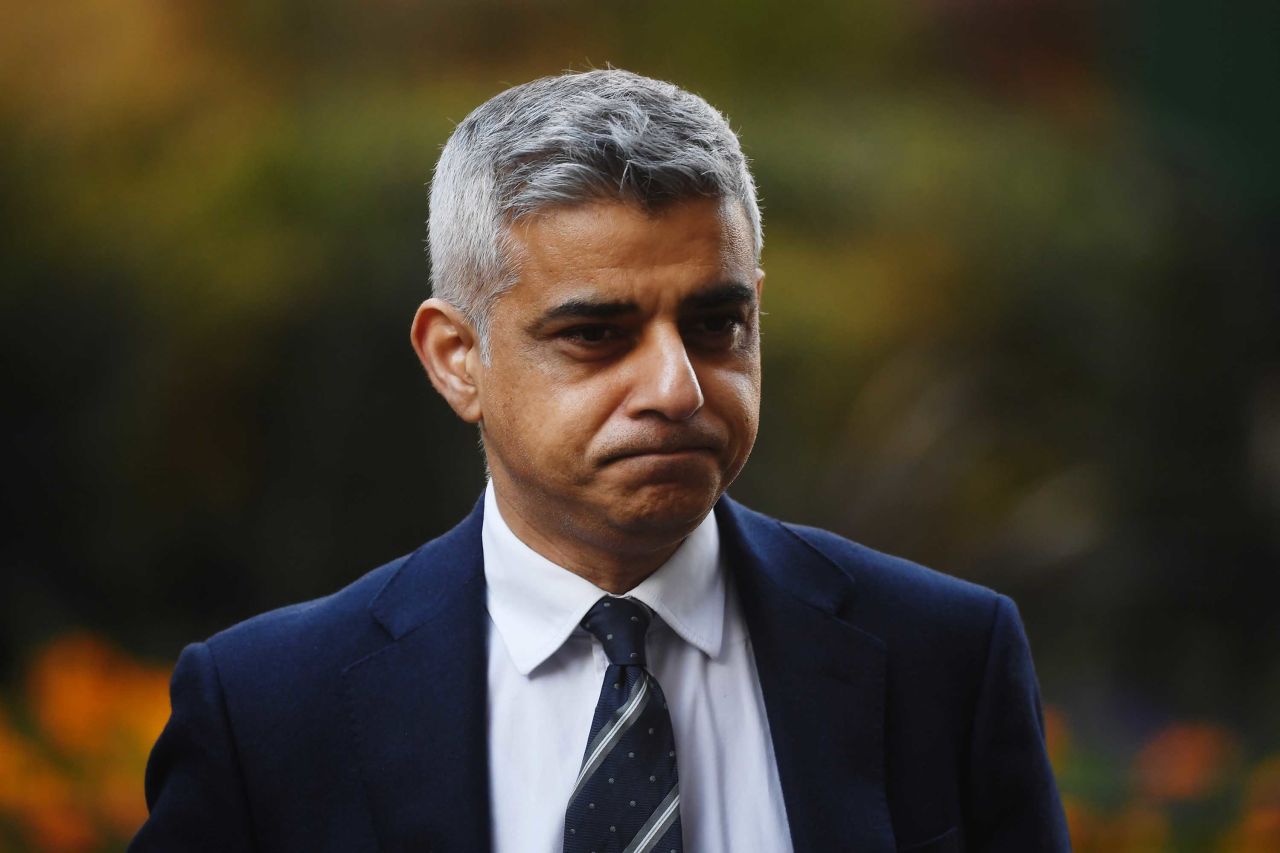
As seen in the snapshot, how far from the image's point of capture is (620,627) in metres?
2.31

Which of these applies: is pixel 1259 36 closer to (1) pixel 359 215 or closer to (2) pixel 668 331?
(1) pixel 359 215

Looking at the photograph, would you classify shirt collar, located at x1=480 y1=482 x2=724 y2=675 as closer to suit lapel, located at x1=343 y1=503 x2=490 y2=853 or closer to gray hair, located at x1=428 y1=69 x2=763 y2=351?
suit lapel, located at x1=343 y1=503 x2=490 y2=853

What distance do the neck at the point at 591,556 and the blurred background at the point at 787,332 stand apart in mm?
2441

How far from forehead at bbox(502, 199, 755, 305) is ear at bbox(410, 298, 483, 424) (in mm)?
239

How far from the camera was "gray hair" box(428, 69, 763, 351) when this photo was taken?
2166mm

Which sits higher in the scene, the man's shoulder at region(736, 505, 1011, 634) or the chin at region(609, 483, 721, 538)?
the chin at region(609, 483, 721, 538)

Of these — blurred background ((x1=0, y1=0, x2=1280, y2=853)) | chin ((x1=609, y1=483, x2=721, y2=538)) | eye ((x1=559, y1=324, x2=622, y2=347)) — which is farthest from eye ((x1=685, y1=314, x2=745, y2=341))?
blurred background ((x1=0, y1=0, x2=1280, y2=853))

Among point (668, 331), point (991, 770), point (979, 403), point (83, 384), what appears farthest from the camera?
point (979, 403)

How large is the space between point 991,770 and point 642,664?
0.64 meters

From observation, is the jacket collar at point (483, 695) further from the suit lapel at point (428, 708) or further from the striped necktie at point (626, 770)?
the striped necktie at point (626, 770)

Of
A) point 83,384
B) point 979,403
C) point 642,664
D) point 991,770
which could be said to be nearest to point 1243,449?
point 979,403

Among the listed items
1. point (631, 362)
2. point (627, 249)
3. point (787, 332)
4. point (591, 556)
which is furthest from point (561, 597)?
point (787, 332)

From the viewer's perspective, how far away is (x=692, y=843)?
2.24m

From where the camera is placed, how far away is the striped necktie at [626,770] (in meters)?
2.16
